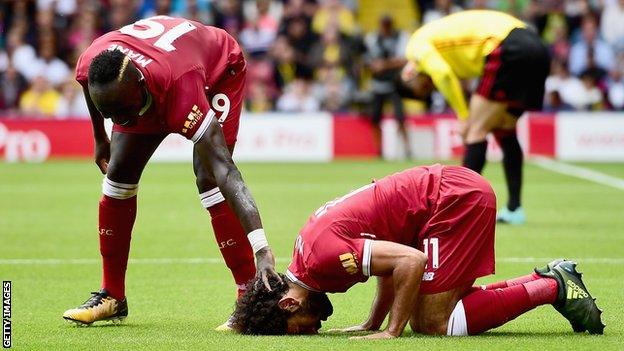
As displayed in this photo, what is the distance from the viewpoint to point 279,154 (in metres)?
22.0

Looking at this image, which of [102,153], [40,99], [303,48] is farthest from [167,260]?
[303,48]

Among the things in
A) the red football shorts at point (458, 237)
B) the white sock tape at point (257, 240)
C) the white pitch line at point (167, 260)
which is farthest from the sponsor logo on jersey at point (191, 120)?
the white pitch line at point (167, 260)

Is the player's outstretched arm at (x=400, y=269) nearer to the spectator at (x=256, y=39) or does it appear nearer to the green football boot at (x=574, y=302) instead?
A: the green football boot at (x=574, y=302)

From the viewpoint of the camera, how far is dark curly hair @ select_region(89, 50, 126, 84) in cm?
641

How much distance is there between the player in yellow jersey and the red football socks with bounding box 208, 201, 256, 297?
15.4 ft

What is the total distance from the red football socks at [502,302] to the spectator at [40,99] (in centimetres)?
1687

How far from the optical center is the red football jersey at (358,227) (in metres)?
6.37

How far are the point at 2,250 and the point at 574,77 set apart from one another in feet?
49.7

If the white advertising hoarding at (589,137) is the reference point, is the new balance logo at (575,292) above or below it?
above

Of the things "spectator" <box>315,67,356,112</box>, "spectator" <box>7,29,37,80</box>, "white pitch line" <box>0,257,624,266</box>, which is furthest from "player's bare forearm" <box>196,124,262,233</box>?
"spectator" <box>7,29,37,80</box>

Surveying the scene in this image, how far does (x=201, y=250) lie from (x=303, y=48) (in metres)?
13.4

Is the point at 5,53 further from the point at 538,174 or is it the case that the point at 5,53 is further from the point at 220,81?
the point at 220,81

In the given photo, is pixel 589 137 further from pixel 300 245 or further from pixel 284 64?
pixel 300 245

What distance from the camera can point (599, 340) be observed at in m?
6.45
